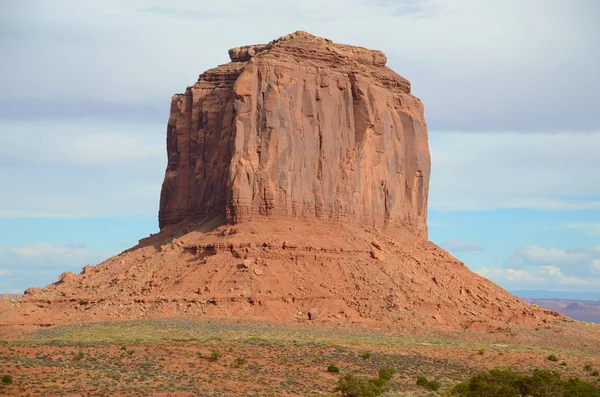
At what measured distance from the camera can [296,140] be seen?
313ft

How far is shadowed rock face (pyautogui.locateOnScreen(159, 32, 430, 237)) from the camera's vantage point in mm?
93500

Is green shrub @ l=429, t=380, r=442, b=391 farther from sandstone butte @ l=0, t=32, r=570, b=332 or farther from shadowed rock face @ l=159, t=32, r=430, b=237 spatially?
shadowed rock face @ l=159, t=32, r=430, b=237

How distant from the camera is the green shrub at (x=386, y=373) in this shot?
64.7m

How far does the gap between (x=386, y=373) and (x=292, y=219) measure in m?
29.5

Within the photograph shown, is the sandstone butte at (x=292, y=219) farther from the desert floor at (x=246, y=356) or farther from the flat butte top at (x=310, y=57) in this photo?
the desert floor at (x=246, y=356)

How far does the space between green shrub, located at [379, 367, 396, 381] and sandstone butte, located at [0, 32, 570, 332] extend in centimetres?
1874

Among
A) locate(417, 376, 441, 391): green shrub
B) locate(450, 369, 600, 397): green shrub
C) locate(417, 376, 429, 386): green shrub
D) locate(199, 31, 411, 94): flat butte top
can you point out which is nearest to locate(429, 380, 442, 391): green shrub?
locate(417, 376, 441, 391): green shrub

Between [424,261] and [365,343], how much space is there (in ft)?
72.5

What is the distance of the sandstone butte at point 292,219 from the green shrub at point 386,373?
61.5ft

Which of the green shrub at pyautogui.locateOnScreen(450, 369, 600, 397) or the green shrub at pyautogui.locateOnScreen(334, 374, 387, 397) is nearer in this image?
the green shrub at pyautogui.locateOnScreen(334, 374, 387, 397)

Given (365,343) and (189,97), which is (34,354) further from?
(189,97)

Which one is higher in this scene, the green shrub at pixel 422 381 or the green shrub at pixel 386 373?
the green shrub at pixel 386 373

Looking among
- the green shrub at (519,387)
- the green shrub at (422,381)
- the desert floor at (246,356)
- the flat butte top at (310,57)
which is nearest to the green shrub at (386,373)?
the desert floor at (246,356)

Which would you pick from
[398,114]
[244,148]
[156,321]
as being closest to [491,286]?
[398,114]
